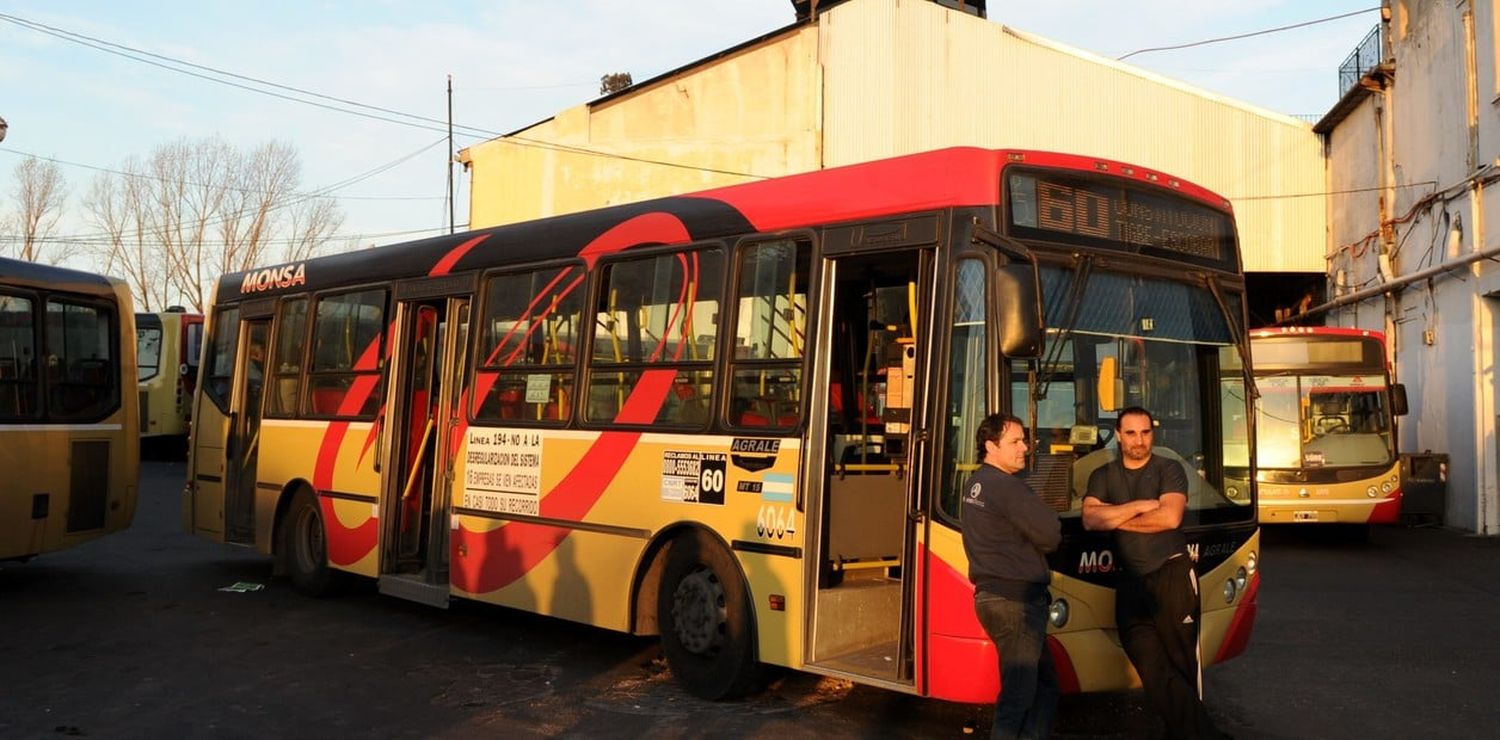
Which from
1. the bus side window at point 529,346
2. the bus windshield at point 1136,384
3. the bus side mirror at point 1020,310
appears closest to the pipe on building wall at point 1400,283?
the bus windshield at point 1136,384

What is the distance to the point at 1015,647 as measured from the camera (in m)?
5.72

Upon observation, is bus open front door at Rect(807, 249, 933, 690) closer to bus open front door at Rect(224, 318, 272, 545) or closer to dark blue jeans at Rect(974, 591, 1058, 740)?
dark blue jeans at Rect(974, 591, 1058, 740)

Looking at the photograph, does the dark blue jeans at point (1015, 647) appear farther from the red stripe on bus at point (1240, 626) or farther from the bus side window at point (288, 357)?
the bus side window at point (288, 357)

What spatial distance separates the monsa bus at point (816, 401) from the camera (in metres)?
6.29

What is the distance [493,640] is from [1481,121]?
15907 mm

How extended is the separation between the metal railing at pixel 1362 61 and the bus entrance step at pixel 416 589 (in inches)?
781

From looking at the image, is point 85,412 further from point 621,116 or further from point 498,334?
point 621,116

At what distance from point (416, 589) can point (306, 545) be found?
2232mm

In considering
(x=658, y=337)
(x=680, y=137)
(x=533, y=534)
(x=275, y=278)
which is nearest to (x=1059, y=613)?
(x=658, y=337)

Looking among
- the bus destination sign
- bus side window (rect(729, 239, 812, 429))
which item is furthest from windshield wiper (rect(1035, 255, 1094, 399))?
bus side window (rect(729, 239, 812, 429))

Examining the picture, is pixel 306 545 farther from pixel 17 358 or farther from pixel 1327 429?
pixel 1327 429

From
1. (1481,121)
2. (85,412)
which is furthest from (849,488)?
(1481,121)

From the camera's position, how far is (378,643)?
9.52 meters

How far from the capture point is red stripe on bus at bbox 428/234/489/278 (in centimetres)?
1004
